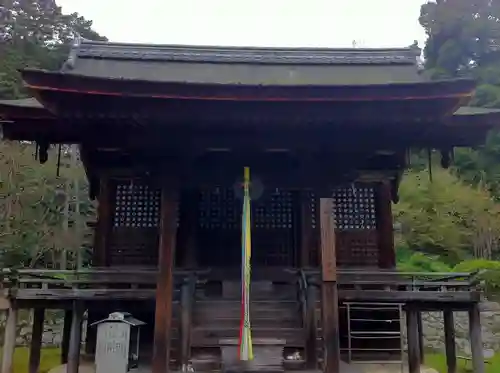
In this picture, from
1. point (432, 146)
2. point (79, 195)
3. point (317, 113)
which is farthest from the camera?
point (79, 195)

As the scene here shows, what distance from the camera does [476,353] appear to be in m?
8.41

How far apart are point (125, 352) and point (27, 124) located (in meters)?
3.50

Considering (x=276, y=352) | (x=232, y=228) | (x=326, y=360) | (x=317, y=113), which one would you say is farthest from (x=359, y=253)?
(x=317, y=113)

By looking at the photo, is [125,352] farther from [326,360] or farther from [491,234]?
[491,234]

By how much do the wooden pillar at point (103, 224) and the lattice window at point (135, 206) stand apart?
0.54ft

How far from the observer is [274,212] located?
1027 cm

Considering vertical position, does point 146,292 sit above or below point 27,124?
below

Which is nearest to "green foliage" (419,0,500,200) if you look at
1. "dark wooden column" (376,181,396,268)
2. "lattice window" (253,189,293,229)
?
"dark wooden column" (376,181,396,268)

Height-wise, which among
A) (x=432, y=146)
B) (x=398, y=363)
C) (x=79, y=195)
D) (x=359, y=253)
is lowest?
(x=398, y=363)

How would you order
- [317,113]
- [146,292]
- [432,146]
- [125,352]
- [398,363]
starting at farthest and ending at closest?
[398,363]
[146,292]
[432,146]
[125,352]
[317,113]

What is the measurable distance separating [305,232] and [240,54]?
15.4 ft

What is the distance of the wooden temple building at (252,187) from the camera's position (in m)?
6.32

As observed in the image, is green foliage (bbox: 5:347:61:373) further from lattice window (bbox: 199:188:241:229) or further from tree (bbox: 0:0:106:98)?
tree (bbox: 0:0:106:98)

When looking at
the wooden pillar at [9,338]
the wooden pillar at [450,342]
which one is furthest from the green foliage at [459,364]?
the wooden pillar at [9,338]
